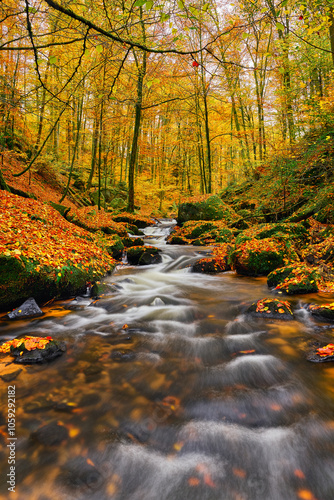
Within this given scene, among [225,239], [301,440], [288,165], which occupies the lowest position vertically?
[301,440]

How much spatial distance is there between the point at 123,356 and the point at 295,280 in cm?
367

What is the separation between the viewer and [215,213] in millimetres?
13844

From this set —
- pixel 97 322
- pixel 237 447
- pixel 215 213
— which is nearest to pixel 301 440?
pixel 237 447

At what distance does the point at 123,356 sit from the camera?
3.29m

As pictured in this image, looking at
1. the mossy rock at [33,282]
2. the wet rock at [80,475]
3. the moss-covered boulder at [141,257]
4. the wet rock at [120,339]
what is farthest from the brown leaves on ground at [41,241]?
the wet rock at [80,475]

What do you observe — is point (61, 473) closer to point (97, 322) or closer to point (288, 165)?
point (97, 322)

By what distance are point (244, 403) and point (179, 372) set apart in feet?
2.72

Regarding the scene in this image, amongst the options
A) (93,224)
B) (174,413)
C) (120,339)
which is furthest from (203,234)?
(174,413)

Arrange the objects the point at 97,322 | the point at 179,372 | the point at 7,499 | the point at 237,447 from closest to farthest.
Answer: the point at 7,499
the point at 237,447
the point at 179,372
the point at 97,322

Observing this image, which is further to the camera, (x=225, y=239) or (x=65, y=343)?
(x=225, y=239)

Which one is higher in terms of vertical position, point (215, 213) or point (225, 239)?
point (215, 213)

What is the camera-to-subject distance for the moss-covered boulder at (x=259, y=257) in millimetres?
6410

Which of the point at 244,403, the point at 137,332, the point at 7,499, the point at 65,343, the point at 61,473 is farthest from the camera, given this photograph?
the point at 137,332

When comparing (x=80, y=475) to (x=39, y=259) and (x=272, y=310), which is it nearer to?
(x=272, y=310)
